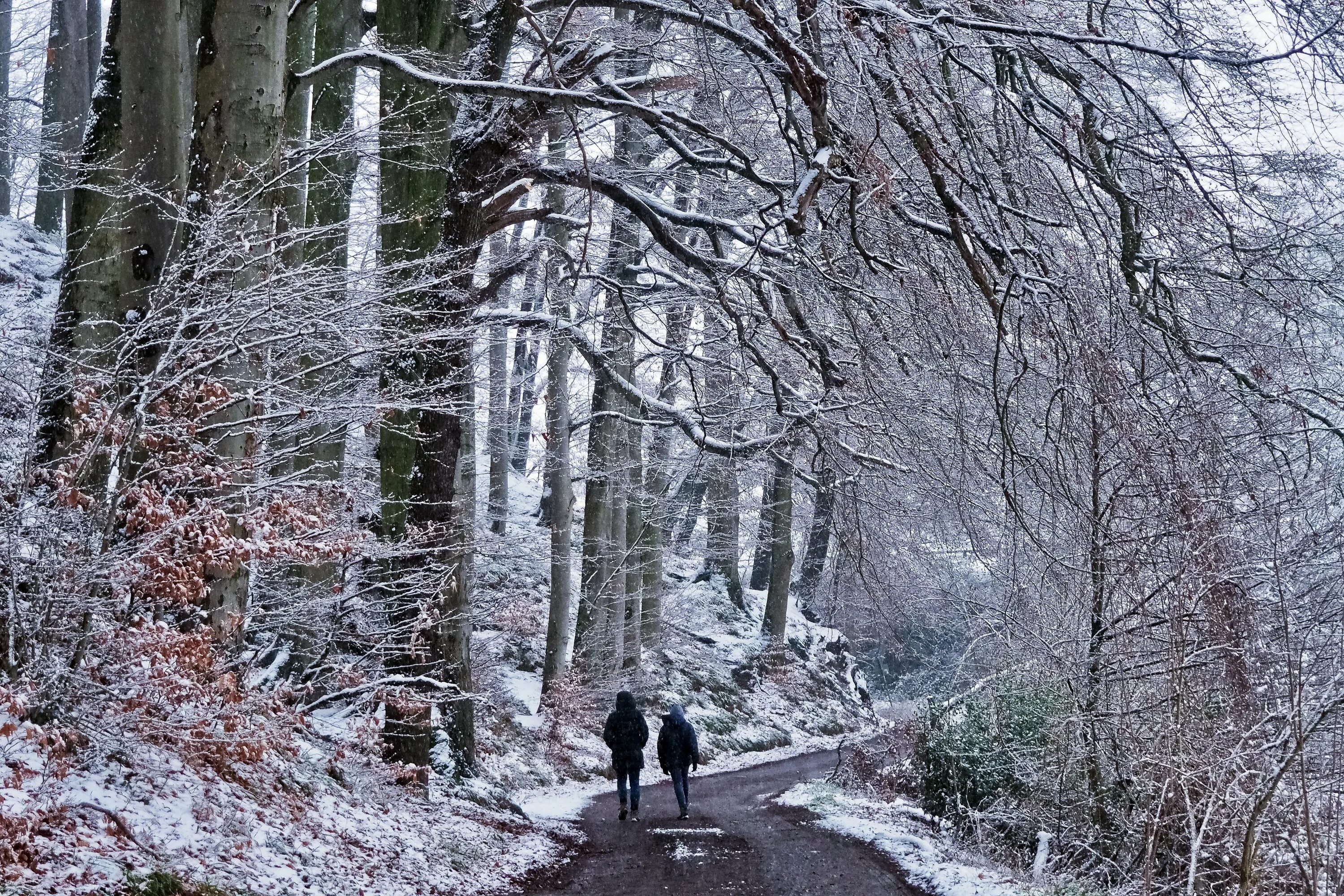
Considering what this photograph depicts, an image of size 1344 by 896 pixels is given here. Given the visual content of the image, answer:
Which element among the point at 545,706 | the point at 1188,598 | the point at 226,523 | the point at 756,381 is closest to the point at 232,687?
the point at 226,523

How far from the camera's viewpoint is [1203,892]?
6.32 meters

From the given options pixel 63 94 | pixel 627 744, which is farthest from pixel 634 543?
pixel 63 94

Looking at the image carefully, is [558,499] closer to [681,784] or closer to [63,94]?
[681,784]

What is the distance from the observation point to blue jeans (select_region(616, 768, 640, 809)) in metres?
12.0

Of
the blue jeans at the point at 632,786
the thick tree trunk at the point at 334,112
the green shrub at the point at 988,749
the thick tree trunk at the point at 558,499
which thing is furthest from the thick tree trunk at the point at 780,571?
the thick tree trunk at the point at 334,112

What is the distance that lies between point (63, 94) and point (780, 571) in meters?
17.7

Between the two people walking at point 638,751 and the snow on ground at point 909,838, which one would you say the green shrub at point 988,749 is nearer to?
the snow on ground at point 909,838

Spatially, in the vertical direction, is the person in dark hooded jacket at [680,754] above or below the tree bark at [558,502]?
below

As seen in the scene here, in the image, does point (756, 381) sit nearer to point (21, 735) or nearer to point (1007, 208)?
point (1007, 208)

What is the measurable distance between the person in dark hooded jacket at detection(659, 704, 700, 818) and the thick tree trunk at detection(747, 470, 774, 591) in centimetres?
550

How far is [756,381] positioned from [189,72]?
5721mm

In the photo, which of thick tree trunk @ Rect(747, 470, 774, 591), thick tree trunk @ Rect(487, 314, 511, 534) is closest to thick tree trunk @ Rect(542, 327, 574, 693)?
thick tree trunk @ Rect(487, 314, 511, 534)

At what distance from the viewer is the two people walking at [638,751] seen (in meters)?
12.0

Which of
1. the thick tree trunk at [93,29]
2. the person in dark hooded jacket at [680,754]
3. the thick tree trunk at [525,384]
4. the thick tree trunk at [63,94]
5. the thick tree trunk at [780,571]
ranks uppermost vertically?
the thick tree trunk at [93,29]
